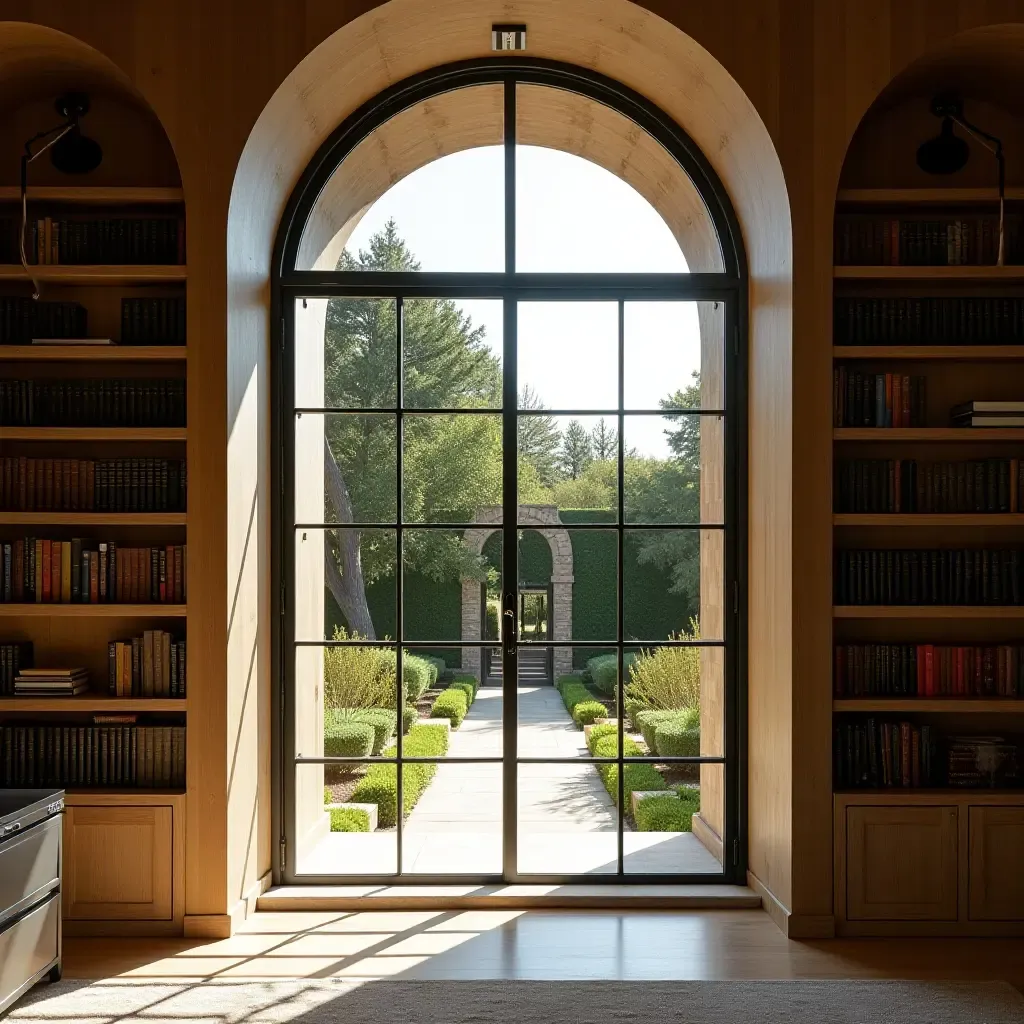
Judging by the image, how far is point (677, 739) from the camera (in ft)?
14.4

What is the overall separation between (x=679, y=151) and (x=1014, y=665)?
2.68 metres

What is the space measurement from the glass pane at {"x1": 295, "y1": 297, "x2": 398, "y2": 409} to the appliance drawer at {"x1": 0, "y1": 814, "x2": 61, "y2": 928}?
6.60 feet

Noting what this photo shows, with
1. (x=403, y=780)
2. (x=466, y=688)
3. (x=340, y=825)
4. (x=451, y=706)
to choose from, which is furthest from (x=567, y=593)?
(x=340, y=825)

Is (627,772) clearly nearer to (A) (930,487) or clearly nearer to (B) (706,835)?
(B) (706,835)

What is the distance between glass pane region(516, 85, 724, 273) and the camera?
177 inches

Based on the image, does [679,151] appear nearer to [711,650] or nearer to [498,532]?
[498,532]

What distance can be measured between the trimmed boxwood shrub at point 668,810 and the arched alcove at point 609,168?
0.95 ft

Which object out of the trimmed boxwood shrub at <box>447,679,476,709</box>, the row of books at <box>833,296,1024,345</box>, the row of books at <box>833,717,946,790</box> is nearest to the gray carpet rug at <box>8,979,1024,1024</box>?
the row of books at <box>833,717,946,790</box>

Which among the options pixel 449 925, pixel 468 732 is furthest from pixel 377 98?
pixel 449 925

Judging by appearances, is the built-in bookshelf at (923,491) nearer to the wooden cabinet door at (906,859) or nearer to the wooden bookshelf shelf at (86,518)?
the wooden cabinet door at (906,859)

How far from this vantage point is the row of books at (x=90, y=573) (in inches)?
157

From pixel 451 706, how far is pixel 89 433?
1902 mm

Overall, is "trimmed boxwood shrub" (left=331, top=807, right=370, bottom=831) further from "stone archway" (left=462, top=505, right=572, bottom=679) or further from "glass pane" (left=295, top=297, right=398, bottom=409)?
"glass pane" (left=295, top=297, right=398, bottom=409)

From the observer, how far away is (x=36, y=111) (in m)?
4.25
